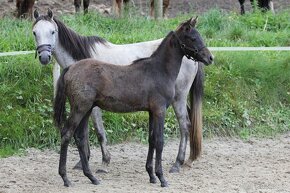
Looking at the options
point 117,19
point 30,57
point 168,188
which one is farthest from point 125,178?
point 117,19

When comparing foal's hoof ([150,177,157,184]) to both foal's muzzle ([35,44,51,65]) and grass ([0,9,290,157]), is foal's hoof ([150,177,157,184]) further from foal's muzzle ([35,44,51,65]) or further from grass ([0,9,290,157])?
grass ([0,9,290,157])

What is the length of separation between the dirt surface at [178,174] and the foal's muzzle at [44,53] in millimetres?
1284

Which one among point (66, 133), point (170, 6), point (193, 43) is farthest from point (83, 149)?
point (170, 6)

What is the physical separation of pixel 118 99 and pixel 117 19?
6.61m

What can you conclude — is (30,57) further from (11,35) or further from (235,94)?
(235,94)

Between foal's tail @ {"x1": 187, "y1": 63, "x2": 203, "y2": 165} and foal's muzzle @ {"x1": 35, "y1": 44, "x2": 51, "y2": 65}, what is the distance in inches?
76.3

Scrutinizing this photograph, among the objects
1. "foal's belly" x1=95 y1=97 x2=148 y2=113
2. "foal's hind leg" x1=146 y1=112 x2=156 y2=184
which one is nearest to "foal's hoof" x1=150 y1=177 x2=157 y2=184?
"foal's hind leg" x1=146 y1=112 x2=156 y2=184

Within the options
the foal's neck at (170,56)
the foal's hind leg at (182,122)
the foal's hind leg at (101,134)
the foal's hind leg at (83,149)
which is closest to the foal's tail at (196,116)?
the foal's hind leg at (182,122)

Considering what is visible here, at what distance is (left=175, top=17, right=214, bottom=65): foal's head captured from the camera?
889 cm

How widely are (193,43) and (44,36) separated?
1.70 metres

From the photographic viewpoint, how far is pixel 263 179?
29.9ft

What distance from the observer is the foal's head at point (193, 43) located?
8891 mm

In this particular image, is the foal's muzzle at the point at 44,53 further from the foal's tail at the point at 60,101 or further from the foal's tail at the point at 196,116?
the foal's tail at the point at 196,116

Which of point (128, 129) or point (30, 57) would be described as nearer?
point (128, 129)
